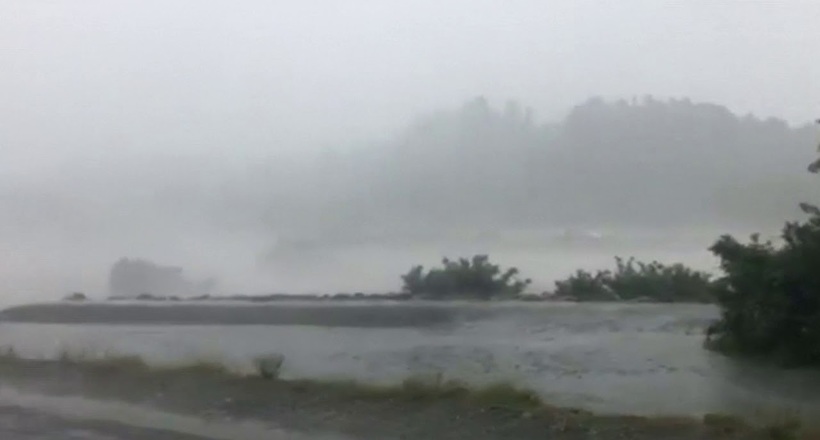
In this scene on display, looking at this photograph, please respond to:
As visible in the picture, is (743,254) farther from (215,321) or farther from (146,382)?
(215,321)

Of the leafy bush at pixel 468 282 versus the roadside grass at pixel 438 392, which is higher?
the leafy bush at pixel 468 282

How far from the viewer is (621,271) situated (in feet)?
102

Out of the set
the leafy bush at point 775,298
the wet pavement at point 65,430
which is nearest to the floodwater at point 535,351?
the leafy bush at point 775,298

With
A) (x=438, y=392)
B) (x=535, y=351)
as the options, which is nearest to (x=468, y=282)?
(x=535, y=351)

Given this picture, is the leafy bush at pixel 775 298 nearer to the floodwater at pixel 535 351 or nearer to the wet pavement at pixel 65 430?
the floodwater at pixel 535 351

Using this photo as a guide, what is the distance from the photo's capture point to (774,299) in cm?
1930

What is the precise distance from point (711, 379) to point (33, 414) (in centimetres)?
928

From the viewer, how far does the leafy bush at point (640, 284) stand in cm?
2998

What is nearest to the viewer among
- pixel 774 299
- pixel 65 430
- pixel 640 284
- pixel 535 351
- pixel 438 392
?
pixel 65 430

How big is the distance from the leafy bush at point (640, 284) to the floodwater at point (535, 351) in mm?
3104

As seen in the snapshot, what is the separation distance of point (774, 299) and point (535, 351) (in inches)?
161

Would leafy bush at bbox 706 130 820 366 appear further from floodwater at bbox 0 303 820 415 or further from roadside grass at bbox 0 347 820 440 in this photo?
roadside grass at bbox 0 347 820 440

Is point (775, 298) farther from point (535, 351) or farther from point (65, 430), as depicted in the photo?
point (65, 430)

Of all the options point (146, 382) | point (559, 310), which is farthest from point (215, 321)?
point (146, 382)
